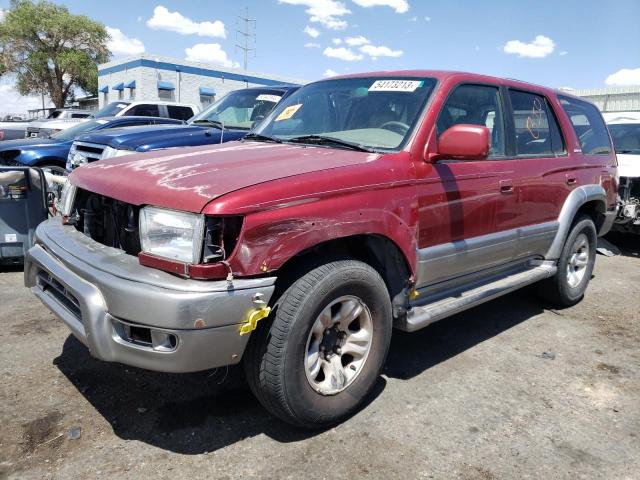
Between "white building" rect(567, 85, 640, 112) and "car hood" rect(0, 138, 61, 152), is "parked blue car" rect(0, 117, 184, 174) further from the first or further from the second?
"white building" rect(567, 85, 640, 112)

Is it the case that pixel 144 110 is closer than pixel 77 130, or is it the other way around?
pixel 77 130

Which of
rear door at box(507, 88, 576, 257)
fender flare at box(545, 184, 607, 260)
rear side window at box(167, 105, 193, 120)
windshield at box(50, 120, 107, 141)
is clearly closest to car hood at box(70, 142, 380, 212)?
rear door at box(507, 88, 576, 257)

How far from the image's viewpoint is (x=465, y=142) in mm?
2971

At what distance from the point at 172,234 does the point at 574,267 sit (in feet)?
13.6

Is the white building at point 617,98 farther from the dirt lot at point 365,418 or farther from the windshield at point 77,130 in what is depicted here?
the dirt lot at point 365,418

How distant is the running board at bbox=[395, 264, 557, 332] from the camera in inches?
124

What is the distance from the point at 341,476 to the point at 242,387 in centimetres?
102

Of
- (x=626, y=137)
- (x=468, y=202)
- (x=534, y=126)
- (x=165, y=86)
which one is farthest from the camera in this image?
(x=165, y=86)

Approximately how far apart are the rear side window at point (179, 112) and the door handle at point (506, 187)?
1120 centimetres

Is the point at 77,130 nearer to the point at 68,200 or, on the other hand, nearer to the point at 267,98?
the point at 267,98

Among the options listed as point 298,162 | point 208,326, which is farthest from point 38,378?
point 298,162

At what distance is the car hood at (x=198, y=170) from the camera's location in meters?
2.39

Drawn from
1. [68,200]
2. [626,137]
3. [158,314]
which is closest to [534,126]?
[158,314]

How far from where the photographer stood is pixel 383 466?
2518 millimetres
